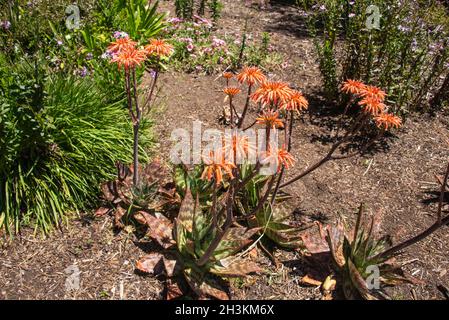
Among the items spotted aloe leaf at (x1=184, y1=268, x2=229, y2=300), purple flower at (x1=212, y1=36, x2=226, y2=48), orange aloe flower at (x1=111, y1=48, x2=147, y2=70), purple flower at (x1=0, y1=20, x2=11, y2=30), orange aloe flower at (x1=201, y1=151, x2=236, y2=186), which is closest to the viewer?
orange aloe flower at (x1=201, y1=151, x2=236, y2=186)

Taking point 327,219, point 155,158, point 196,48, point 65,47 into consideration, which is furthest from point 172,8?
point 327,219

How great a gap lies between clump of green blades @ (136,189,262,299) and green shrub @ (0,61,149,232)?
2.56ft

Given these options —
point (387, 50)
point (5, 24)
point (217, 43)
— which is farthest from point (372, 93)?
point (5, 24)

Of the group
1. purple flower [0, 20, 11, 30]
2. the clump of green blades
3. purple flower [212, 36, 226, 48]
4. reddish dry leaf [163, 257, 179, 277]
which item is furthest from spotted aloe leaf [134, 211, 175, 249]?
purple flower [212, 36, 226, 48]

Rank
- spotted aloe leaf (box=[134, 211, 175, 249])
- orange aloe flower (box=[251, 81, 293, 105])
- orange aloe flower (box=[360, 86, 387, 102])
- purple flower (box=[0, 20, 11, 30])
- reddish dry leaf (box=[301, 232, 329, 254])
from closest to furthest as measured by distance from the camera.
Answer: orange aloe flower (box=[251, 81, 293, 105]) → orange aloe flower (box=[360, 86, 387, 102]) → spotted aloe leaf (box=[134, 211, 175, 249]) → reddish dry leaf (box=[301, 232, 329, 254]) → purple flower (box=[0, 20, 11, 30])

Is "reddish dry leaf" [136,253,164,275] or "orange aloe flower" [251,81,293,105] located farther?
"reddish dry leaf" [136,253,164,275]

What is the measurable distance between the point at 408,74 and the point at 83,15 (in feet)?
13.6

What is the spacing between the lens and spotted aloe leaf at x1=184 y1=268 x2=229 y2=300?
2.73 meters

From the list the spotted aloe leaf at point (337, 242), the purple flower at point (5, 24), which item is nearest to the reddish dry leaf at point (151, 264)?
the spotted aloe leaf at point (337, 242)

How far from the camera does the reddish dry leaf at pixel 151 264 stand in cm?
289

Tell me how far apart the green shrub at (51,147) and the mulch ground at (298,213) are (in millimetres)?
211

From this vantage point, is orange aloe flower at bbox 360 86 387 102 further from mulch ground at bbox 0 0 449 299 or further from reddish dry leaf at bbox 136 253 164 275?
reddish dry leaf at bbox 136 253 164 275

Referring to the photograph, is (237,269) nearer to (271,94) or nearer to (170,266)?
(170,266)

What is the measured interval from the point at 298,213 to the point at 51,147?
2145 mm
